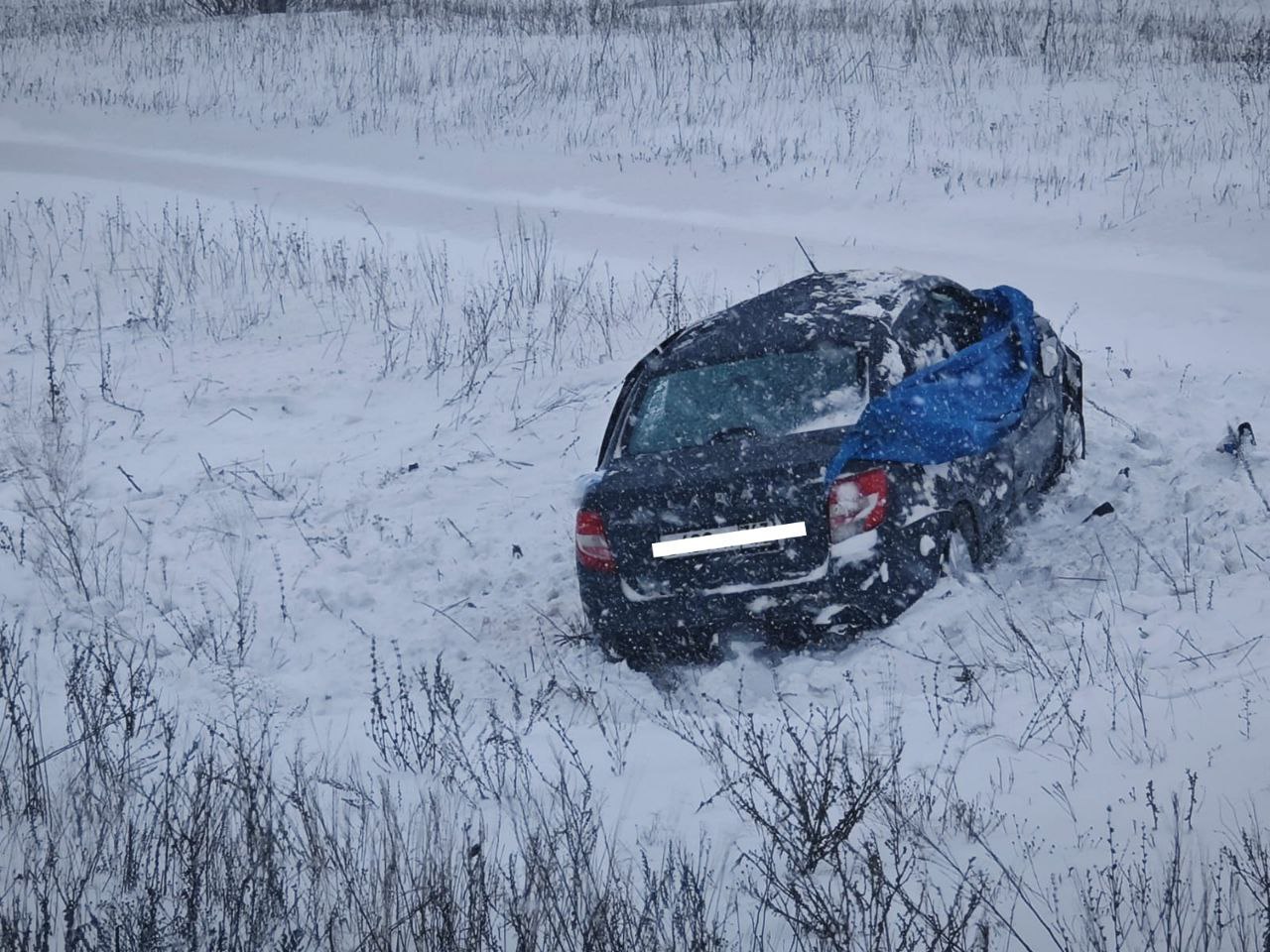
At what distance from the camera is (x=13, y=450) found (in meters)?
9.18

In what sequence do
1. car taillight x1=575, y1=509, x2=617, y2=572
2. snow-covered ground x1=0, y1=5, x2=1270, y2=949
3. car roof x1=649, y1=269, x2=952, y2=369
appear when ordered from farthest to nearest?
car roof x1=649, y1=269, x2=952, y2=369
car taillight x1=575, y1=509, x2=617, y2=572
snow-covered ground x1=0, y1=5, x2=1270, y2=949

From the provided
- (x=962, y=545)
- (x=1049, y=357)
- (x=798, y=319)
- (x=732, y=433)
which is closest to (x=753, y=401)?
(x=732, y=433)

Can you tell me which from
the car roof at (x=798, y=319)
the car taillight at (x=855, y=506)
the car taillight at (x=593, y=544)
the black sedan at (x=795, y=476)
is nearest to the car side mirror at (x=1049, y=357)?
the black sedan at (x=795, y=476)

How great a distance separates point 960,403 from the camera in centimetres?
610

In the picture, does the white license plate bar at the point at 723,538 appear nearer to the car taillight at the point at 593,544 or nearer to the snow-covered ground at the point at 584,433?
the car taillight at the point at 593,544

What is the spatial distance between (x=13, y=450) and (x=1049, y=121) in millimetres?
12860

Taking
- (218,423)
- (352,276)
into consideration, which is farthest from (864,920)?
(352,276)

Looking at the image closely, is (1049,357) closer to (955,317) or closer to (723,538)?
(955,317)

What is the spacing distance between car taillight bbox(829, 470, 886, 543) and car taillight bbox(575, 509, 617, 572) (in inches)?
42.3

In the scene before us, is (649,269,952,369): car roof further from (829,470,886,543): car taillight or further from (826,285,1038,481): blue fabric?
(829,470,886,543): car taillight

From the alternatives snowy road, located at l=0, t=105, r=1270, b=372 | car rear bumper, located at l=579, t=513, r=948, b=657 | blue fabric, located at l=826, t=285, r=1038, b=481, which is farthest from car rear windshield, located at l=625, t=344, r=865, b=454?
snowy road, located at l=0, t=105, r=1270, b=372

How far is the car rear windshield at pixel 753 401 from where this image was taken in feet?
18.6

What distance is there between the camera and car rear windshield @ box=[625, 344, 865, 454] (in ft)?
18.6

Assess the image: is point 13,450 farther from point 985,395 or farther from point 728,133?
point 728,133
